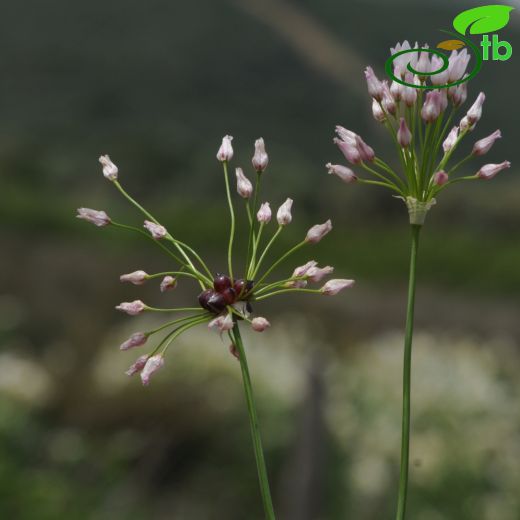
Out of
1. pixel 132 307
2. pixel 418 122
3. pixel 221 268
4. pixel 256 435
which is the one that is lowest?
pixel 256 435

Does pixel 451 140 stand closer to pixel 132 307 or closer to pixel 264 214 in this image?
pixel 264 214

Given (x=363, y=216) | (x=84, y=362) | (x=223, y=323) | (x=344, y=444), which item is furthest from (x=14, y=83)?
(x=223, y=323)

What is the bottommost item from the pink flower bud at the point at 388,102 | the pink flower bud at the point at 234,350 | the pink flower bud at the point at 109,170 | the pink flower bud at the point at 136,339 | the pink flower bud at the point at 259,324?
the pink flower bud at the point at 234,350

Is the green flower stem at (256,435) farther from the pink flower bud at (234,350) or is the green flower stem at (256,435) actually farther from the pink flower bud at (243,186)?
the pink flower bud at (243,186)

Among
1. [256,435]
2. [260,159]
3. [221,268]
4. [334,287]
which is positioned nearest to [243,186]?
[260,159]

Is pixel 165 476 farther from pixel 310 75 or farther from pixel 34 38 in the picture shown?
pixel 34 38

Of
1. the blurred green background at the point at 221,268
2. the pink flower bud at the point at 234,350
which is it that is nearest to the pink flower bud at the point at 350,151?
the pink flower bud at the point at 234,350

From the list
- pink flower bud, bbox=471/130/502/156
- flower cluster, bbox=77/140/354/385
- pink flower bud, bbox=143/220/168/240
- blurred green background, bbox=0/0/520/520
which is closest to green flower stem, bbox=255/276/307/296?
flower cluster, bbox=77/140/354/385
